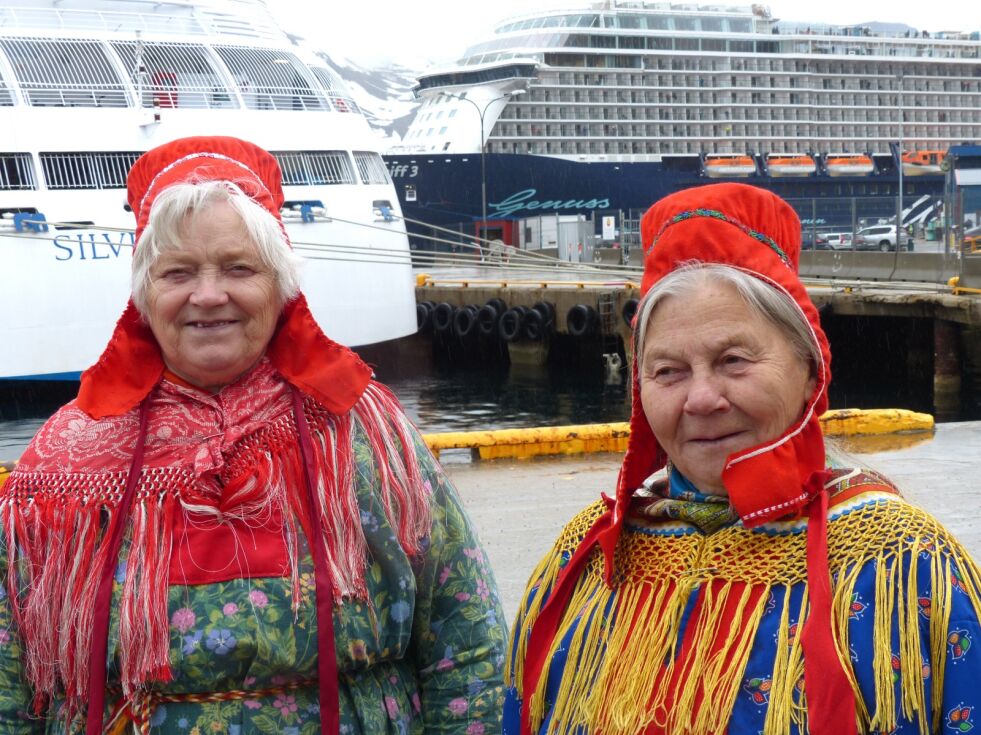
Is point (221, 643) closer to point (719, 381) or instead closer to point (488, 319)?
point (719, 381)

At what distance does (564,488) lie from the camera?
19.6 feet

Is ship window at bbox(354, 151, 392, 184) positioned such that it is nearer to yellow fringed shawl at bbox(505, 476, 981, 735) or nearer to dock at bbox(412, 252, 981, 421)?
dock at bbox(412, 252, 981, 421)

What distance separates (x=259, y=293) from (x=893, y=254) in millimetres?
21284

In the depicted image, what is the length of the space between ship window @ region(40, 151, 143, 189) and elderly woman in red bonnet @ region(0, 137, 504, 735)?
14.3 metres

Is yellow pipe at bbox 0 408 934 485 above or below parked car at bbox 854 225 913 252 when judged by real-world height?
above

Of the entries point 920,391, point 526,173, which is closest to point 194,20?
point 920,391

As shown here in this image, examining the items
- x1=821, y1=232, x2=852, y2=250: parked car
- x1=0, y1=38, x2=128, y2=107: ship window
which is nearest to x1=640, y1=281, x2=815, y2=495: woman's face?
x1=0, y1=38, x2=128, y2=107: ship window

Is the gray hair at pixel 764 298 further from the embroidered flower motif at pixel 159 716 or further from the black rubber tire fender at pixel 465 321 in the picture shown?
the black rubber tire fender at pixel 465 321

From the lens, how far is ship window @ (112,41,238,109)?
16.4m

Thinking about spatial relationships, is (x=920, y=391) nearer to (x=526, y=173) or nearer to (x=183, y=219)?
(x=183, y=219)

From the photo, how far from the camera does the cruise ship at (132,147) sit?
15.2 meters

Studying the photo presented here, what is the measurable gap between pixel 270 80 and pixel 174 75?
4.60 feet

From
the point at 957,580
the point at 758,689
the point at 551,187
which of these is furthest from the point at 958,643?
the point at 551,187

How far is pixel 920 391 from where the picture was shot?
17844mm
